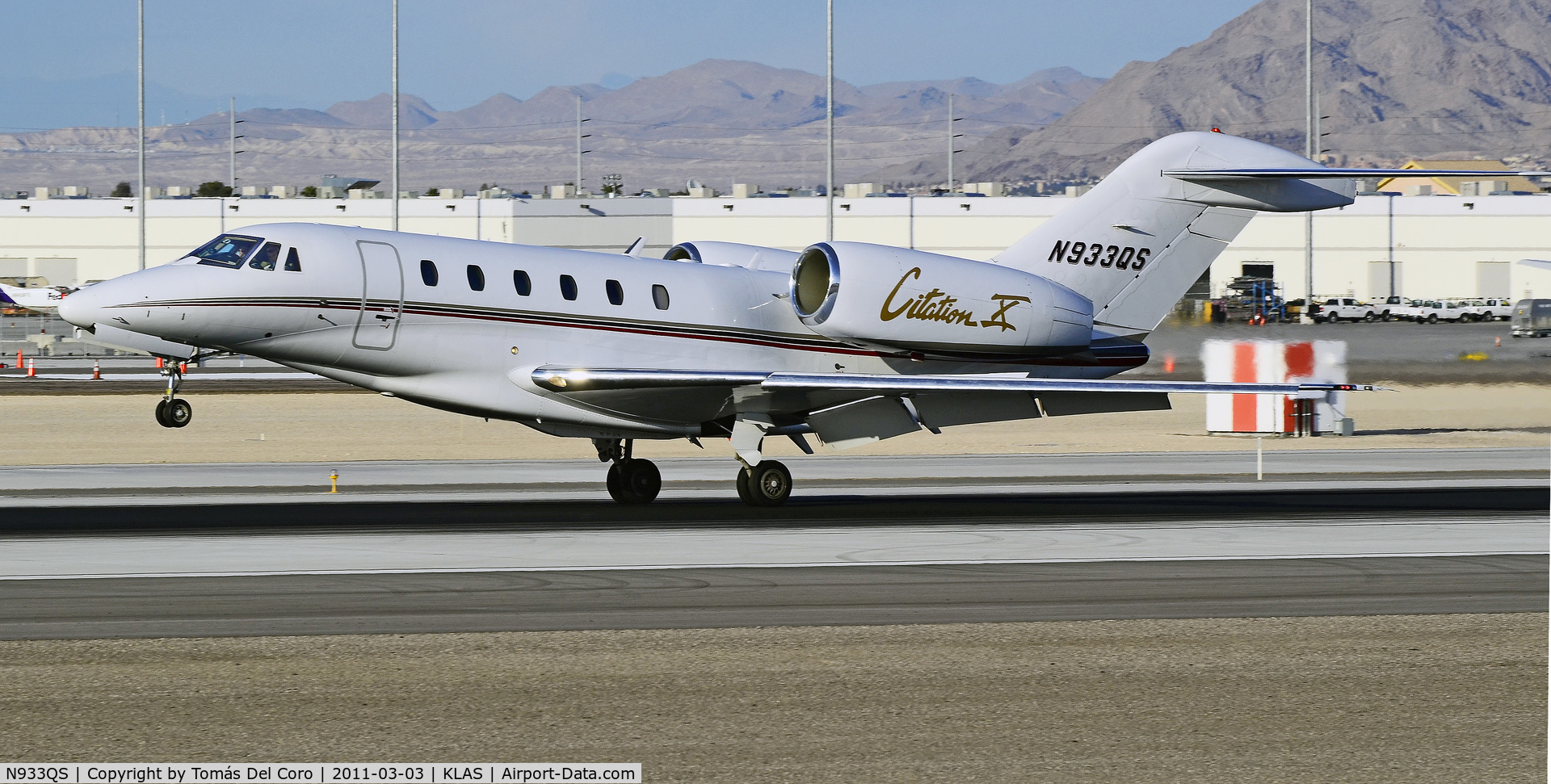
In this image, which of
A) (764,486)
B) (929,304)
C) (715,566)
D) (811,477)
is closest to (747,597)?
(715,566)

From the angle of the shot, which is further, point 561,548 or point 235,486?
point 235,486

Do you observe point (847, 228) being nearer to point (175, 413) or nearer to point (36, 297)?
point (36, 297)

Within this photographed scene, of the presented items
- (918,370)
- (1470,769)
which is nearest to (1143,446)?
(918,370)

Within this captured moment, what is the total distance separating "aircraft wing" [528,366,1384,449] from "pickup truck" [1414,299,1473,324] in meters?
71.0

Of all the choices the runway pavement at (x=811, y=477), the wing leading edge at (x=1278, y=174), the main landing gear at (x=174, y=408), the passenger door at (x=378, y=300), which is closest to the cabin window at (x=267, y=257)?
the passenger door at (x=378, y=300)

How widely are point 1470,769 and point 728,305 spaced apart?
15461 mm

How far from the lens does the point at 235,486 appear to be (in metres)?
25.7

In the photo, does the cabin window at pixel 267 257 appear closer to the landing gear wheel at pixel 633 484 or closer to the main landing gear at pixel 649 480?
the main landing gear at pixel 649 480

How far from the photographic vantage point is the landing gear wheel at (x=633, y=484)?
2362cm

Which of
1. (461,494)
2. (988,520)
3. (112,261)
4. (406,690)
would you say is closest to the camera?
(406,690)

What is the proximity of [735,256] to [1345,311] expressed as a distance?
6916 cm

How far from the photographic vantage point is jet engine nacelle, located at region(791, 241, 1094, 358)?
2284 centimetres

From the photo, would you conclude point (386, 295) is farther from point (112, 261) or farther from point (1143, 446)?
point (112, 261)

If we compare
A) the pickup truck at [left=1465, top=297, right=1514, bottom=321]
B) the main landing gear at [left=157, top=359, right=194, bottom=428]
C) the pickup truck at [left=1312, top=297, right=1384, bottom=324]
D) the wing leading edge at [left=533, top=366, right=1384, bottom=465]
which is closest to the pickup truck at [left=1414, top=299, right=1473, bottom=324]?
the pickup truck at [left=1465, top=297, right=1514, bottom=321]
